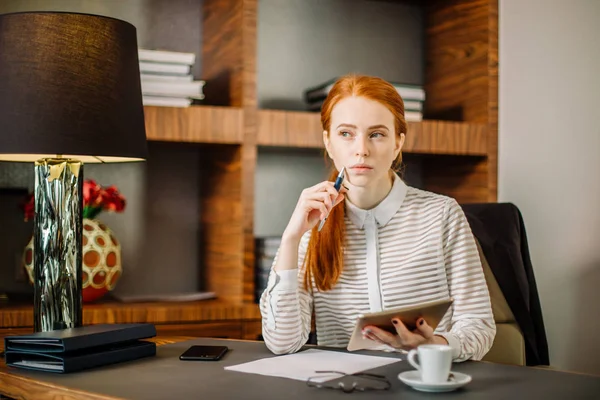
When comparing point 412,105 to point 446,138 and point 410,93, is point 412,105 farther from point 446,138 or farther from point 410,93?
point 446,138

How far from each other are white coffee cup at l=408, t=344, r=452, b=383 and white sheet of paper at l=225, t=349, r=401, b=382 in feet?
0.57

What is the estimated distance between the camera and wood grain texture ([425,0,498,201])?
284cm

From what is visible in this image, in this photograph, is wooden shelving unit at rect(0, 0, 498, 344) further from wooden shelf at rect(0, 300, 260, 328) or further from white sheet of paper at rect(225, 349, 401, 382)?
white sheet of paper at rect(225, 349, 401, 382)

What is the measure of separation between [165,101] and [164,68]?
0.35 feet

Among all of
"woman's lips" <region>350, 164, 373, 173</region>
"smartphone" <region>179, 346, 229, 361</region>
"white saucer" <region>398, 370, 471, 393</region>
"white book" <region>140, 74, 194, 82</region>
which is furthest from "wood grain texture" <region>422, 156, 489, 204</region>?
"white saucer" <region>398, 370, 471, 393</region>

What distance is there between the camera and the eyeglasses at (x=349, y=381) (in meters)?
1.24

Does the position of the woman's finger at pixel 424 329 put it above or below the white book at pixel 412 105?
below

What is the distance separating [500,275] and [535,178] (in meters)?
0.63

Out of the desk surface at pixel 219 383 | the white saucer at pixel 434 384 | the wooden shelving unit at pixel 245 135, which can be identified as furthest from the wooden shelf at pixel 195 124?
the white saucer at pixel 434 384

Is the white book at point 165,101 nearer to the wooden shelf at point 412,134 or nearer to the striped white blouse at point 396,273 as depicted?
the wooden shelf at point 412,134

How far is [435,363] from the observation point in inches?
48.1

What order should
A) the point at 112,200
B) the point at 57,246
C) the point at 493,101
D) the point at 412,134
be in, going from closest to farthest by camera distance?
the point at 57,246
the point at 112,200
the point at 412,134
the point at 493,101

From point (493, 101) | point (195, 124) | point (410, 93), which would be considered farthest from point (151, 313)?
point (493, 101)

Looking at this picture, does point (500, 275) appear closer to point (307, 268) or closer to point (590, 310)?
point (590, 310)
